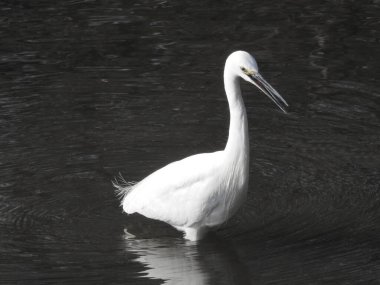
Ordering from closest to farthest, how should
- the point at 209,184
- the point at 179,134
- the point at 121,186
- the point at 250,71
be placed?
the point at 250,71 < the point at 209,184 < the point at 121,186 < the point at 179,134

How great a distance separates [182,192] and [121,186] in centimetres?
114

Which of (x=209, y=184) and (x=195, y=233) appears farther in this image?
(x=195, y=233)

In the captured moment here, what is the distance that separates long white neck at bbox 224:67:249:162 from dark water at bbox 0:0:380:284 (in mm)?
707

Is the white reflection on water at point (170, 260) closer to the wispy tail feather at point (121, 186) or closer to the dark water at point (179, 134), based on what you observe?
the dark water at point (179, 134)

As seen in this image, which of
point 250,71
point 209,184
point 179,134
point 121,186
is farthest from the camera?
point 179,134

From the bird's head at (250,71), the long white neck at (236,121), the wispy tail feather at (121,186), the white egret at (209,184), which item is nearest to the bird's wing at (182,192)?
the white egret at (209,184)

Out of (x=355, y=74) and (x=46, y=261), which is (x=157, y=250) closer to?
(x=46, y=261)

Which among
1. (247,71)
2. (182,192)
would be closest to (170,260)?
(182,192)

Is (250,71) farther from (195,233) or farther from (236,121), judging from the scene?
(195,233)

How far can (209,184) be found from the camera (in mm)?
8211

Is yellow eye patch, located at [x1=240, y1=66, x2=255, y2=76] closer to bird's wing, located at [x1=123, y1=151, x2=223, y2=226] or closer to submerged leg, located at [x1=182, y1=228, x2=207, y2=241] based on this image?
bird's wing, located at [x1=123, y1=151, x2=223, y2=226]

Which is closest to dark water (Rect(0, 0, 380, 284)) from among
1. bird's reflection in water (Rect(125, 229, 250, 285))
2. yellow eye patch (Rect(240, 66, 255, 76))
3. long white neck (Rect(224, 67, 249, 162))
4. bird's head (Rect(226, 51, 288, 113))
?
bird's reflection in water (Rect(125, 229, 250, 285))

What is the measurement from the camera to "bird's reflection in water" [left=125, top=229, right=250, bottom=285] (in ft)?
25.6

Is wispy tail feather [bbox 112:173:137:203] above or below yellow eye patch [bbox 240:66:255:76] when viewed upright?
below
